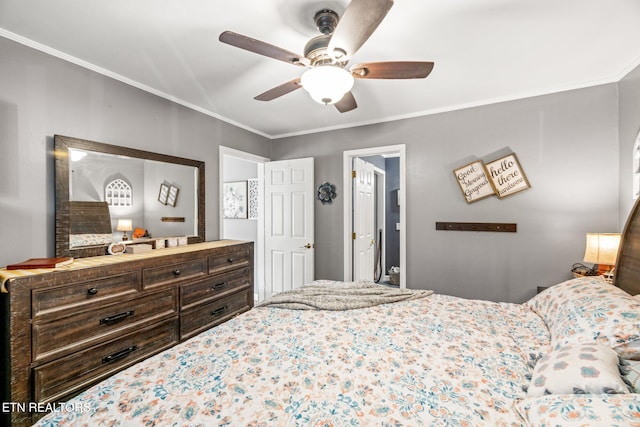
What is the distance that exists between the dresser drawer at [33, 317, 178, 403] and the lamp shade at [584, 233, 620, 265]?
339 centimetres

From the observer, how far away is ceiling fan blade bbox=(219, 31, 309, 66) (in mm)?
1364

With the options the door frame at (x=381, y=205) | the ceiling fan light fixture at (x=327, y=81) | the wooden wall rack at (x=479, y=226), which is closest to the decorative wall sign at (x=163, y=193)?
the ceiling fan light fixture at (x=327, y=81)

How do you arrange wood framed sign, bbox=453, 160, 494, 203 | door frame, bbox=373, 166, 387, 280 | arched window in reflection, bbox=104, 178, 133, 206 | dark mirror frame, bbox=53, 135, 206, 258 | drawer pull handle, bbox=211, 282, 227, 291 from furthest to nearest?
door frame, bbox=373, 166, 387, 280, wood framed sign, bbox=453, 160, 494, 203, drawer pull handle, bbox=211, 282, 227, 291, arched window in reflection, bbox=104, 178, 133, 206, dark mirror frame, bbox=53, 135, 206, 258

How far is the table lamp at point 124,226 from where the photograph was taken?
2.34m

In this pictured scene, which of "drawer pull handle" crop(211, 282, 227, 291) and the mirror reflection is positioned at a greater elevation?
the mirror reflection

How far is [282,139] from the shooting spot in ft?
13.6

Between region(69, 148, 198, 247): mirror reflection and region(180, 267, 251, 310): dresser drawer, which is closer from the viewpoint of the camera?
region(69, 148, 198, 247): mirror reflection

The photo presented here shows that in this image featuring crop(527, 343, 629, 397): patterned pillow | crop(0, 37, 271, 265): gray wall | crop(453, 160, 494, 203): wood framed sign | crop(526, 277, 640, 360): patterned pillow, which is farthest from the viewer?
crop(453, 160, 494, 203): wood framed sign

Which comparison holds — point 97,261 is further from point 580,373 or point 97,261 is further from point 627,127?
point 627,127

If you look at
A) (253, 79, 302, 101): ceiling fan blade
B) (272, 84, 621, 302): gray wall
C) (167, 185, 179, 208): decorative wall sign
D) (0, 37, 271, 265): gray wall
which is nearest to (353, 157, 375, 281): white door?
(272, 84, 621, 302): gray wall

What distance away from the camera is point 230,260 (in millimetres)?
2883

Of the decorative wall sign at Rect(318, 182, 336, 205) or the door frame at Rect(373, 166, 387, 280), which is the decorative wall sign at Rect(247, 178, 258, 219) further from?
the door frame at Rect(373, 166, 387, 280)

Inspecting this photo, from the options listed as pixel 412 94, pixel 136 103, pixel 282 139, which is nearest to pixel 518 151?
pixel 412 94

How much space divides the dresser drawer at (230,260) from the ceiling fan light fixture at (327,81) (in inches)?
73.5
